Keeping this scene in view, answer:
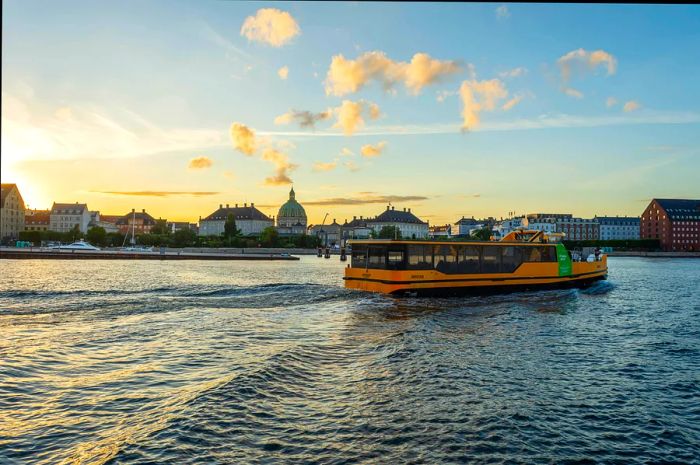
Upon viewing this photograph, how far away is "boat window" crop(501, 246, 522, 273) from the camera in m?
32.6

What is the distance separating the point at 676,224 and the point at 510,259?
162m

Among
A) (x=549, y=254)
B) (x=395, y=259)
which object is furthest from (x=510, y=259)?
(x=395, y=259)

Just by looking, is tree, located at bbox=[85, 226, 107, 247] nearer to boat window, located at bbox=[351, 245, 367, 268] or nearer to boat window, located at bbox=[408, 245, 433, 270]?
boat window, located at bbox=[351, 245, 367, 268]

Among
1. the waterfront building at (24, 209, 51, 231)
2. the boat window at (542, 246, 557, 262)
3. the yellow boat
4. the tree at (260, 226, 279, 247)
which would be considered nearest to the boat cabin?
the yellow boat

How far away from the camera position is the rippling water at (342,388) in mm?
8461

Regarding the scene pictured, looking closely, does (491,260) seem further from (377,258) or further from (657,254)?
(657,254)

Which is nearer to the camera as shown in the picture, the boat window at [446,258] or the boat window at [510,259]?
the boat window at [446,258]

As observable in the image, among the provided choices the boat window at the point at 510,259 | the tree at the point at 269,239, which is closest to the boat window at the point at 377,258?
the boat window at the point at 510,259

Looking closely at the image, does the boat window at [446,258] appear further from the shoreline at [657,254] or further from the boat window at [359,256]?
the shoreline at [657,254]

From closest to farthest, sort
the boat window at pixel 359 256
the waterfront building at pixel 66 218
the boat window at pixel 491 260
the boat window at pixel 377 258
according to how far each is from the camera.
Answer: the boat window at pixel 377 258
the boat window at pixel 359 256
the boat window at pixel 491 260
the waterfront building at pixel 66 218

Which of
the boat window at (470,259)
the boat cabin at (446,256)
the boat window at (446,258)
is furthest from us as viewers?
the boat window at (470,259)

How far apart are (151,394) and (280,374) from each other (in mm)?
2985

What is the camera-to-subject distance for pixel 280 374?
1251 centimetres

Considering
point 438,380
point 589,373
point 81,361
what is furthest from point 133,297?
point 589,373
